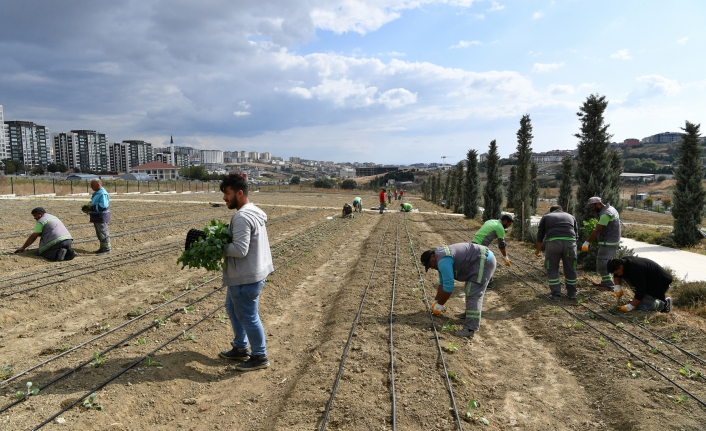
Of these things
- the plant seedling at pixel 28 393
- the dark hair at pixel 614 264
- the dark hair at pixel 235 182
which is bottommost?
the plant seedling at pixel 28 393

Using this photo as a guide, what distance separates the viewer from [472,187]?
24.5 metres

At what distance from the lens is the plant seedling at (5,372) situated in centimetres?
375

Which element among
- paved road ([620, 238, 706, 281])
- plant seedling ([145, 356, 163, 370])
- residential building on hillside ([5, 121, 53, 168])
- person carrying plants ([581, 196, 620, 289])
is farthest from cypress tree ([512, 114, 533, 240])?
residential building on hillside ([5, 121, 53, 168])

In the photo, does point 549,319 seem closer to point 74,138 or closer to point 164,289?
point 164,289

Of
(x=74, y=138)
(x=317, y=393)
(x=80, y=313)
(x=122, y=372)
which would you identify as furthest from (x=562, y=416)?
(x=74, y=138)

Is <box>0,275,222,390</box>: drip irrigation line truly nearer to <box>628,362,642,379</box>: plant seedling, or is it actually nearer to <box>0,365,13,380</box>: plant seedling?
<box>0,365,13,380</box>: plant seedling

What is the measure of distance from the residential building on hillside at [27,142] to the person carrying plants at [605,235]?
139474 millimetres

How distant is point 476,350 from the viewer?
197 inches

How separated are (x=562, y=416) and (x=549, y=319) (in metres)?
2.45

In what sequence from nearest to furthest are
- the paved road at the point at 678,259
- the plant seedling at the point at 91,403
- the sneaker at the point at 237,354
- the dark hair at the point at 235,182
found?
the plant seedling at the point at 91,403 → the dark hair at the point at 235,182 → the sneaker at the point at 237,354 → the paved road at the point at 678,259

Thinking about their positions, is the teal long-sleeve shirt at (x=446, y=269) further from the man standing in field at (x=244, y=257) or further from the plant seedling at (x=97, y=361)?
the plant seedling at (x=97, y=361)

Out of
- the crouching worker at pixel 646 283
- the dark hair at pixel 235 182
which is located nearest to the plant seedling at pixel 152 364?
the dark hair at pixel 235 182

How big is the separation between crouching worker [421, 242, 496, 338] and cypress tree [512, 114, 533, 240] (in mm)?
10064

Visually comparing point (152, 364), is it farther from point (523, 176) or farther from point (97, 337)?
point (523, 176)
